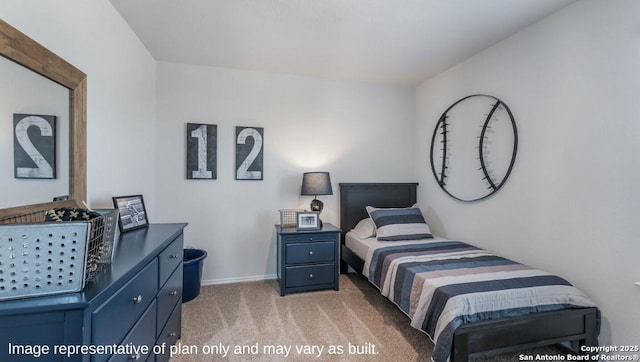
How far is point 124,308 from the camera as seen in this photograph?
3.56 ft

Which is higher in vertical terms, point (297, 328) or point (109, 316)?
point (109, 316)

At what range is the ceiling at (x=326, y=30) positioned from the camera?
200cm

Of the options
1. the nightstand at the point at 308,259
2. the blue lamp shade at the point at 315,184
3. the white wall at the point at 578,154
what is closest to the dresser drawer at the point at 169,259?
the nightstand at the point at 308,259

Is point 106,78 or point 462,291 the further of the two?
point 106,78

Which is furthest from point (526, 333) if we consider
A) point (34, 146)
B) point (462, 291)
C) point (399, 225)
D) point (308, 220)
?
point (34, 146)

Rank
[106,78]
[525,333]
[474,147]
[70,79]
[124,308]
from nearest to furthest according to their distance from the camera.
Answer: [124,308], [70,79], [525,333], [106,78], [474,147]

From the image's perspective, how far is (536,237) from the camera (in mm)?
2205

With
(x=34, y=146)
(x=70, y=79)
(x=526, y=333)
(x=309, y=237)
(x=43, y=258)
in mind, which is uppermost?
(x=70, y=79)

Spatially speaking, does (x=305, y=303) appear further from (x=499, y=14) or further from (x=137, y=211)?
(x=499, y=14)

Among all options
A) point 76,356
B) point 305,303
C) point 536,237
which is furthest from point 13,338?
point 536,237

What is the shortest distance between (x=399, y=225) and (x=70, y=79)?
289 centimetres

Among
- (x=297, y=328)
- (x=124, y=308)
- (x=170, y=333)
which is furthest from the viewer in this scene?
(x=297, y=328)

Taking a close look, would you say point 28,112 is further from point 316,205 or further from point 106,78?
point 316,205

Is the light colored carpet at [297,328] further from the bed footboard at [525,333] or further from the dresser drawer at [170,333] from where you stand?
the bed footboard at [525,333]
